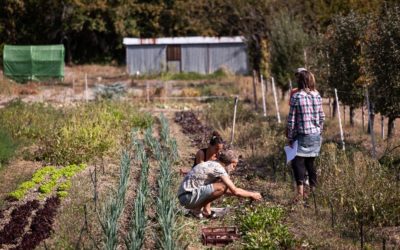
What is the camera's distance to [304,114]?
7195 millimetres

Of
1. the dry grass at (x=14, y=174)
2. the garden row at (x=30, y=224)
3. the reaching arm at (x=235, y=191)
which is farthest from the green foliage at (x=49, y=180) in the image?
the reaching arm at (x=235, y=191)

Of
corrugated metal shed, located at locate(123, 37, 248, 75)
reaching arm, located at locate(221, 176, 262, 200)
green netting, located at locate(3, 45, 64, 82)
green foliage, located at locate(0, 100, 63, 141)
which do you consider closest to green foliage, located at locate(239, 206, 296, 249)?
reaching arm, located at locate(221, 176, 262, 200)

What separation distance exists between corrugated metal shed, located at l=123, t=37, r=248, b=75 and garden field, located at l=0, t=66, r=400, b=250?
1570 cm

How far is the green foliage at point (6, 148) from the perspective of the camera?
30.9 ft

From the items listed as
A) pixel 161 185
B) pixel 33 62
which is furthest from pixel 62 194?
pixel 33 62

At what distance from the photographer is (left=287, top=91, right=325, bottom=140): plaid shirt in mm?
7176

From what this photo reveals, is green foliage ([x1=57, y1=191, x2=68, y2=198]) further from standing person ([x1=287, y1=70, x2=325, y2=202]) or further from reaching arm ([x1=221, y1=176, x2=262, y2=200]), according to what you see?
standing person ([x1=287, y1=70, x2=325, y2=202])

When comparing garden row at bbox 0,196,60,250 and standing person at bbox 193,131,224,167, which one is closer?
garden row at bbox 0,196,60,250

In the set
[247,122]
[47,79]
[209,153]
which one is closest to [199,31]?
[47,79]

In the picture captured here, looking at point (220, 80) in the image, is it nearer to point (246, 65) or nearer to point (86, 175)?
point (246, 65)

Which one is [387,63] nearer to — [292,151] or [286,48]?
[292,151]

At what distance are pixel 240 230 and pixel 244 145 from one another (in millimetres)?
5183

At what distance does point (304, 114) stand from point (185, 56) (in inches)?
926

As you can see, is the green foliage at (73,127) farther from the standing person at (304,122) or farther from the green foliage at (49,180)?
the standing person at (304,122)
